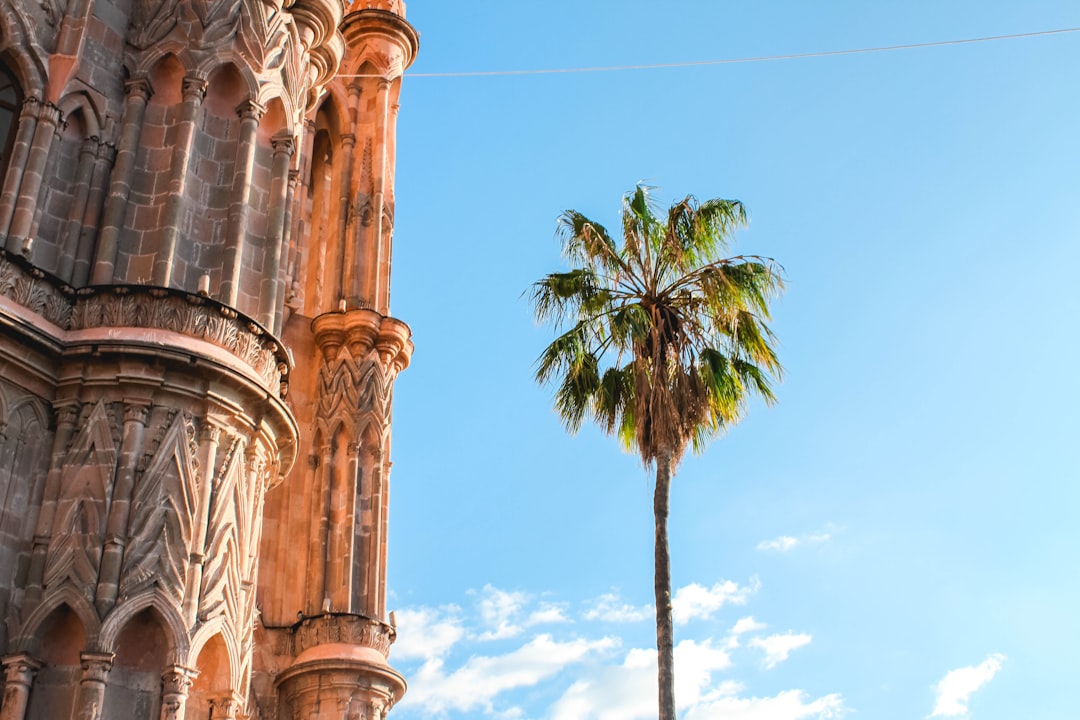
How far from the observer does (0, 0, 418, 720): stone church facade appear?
55.4 feet

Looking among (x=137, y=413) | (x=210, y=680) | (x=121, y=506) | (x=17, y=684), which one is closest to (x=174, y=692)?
(x=210, y=680)

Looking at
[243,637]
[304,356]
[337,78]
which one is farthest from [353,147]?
[243,637]

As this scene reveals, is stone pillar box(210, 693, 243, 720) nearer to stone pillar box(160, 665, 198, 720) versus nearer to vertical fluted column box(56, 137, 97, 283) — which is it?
stone pillar box(160, 665, 198, 720)

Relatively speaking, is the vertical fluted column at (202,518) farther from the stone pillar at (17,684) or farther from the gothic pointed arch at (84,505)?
the stone pillar at (17,684)

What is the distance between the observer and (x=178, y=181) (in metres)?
20.3

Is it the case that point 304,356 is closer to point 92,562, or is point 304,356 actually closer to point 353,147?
point 353,147

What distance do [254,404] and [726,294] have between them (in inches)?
305

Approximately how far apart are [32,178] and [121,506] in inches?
210

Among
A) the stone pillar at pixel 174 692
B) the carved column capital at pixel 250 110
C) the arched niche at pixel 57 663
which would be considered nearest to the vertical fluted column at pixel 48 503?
the arched niche at pixel 57 663

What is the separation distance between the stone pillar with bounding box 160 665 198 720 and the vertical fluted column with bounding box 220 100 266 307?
552 cm

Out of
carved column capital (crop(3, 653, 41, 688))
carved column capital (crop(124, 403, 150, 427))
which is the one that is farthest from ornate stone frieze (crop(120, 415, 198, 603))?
carved column capital (crop(3, 653, 41, 688))

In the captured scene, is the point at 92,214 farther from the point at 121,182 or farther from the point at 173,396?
the point at 173,396

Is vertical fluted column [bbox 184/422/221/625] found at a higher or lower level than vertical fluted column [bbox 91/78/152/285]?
lower

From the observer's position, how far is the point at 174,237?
65.0 ft
